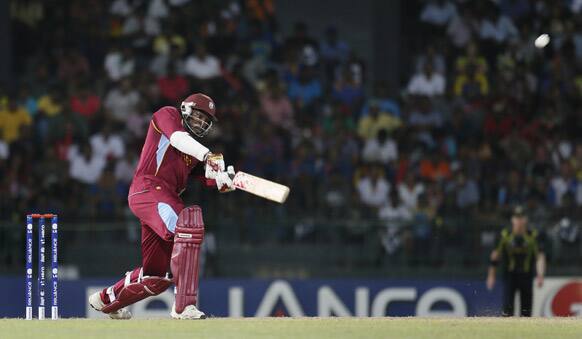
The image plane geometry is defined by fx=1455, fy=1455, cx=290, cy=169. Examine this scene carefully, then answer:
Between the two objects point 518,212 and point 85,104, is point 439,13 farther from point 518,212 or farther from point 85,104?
point 518,212

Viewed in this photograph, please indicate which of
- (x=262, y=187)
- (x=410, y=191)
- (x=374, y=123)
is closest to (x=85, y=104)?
(x=374, y=123)

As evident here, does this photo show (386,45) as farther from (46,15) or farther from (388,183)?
(46,15)

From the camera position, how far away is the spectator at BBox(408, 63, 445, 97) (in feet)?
70.5

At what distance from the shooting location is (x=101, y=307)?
38.7 feet

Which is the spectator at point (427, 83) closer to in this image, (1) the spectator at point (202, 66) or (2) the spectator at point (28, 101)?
(1) the spectator at point (202, 66)

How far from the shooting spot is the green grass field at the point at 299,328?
1028 cm

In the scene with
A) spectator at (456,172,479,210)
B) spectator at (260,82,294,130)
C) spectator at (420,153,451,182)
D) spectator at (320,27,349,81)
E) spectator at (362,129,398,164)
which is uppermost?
spectator at (320,27,349,81)

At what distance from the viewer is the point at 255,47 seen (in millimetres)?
22141

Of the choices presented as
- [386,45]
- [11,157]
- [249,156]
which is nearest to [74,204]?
[11,157]

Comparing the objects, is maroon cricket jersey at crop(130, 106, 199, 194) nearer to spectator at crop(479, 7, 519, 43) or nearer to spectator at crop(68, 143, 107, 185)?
spectator at crop(68, 143, 107, 185)

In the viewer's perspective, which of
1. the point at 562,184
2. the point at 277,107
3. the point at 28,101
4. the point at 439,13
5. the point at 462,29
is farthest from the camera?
the point at 439,13

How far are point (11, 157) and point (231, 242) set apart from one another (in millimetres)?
3599

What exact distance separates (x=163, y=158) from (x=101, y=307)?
139cm

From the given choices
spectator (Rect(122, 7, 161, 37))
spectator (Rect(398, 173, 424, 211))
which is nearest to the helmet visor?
spectator (Rect(398, 173, 424, 211))
